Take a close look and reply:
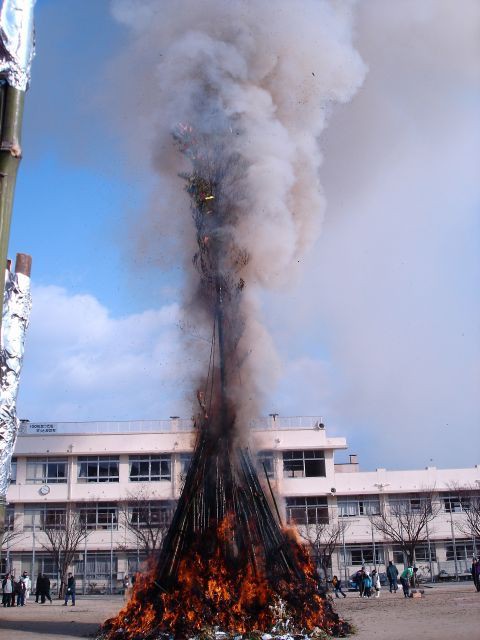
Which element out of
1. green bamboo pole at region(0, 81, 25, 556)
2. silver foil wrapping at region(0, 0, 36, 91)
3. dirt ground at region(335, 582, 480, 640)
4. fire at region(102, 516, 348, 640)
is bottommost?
dirt ground at region(335, 582, 480, 640)

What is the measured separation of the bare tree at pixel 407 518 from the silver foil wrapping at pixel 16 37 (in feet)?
136

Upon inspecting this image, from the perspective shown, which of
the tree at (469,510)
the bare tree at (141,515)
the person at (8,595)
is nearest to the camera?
the person at (8,595)

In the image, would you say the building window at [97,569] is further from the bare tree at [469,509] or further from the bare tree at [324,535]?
the bare tree at [469,509]

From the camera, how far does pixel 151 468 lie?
45531 mm

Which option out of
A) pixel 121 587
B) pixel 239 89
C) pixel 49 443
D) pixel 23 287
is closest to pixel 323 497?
pixel 121 587

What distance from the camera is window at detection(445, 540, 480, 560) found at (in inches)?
1784

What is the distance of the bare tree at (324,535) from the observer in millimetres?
41688

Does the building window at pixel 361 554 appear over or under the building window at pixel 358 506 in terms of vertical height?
under

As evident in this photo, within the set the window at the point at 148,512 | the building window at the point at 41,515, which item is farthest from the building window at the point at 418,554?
the building window at the point at 41,515

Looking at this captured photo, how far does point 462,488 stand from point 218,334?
37.0 metres

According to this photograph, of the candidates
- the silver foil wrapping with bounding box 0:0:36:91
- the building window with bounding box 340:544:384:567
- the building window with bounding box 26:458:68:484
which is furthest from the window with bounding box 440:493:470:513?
the silver foil wrapping with bounding box 0:0:36:91

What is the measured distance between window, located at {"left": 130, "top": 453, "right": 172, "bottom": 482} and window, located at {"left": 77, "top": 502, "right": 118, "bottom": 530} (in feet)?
7.65

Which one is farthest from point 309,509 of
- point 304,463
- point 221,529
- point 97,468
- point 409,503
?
point 221,529

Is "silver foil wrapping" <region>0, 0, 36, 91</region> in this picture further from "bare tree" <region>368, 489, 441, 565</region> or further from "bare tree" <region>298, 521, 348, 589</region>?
"bare tree" <region>368, 489, 441, 565</region>
